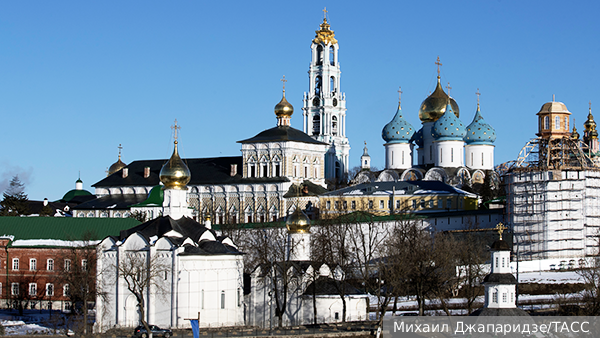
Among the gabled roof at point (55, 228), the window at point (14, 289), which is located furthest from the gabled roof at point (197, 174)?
the window at point (14, 289)

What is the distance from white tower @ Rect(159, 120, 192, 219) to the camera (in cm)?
3731

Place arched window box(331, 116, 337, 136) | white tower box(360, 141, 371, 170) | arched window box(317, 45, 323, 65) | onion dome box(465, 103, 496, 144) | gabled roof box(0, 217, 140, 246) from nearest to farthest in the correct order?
1. gabled roof box(0, 217, 140, 246)
2. onion dome box(465, 103, 496, 144)
3. arched window box(331, 116, 337, 136)
4. arched window box(317, 45, 323, 65)
5. white tower box(360, 141, 371, 170)

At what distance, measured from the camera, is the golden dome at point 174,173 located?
3738 centimetres

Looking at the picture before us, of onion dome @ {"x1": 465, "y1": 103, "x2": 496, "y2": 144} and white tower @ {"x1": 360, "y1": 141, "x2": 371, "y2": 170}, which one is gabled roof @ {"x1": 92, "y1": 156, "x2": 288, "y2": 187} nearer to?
onion dome @ {"x1": 465, "y1": 103, "x2": 496, "y2": 144}

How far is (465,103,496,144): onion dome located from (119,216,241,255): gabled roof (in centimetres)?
3575

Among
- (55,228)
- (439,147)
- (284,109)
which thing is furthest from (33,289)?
(439,147)

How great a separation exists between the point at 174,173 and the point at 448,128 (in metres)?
33.8

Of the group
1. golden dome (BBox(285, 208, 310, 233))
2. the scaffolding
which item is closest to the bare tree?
golden dome (BBox(285, 208, 310, 233))

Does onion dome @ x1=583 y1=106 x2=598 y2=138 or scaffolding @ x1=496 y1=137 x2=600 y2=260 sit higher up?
onion dome @ x1=583 y1=106 x2=598 y2=138

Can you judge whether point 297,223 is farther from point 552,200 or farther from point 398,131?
point 398,131

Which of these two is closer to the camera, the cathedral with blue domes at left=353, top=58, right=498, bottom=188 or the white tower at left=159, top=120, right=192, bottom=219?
the white tower at left=159, top=120, right=192, bottom=219

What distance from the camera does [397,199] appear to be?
5875cm

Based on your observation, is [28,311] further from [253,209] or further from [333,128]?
[333,128]

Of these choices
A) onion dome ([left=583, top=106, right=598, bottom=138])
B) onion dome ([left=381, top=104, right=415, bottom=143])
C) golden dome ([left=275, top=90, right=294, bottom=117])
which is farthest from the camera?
onion dome ([left=583, top=106, right=598, bottom=138])
